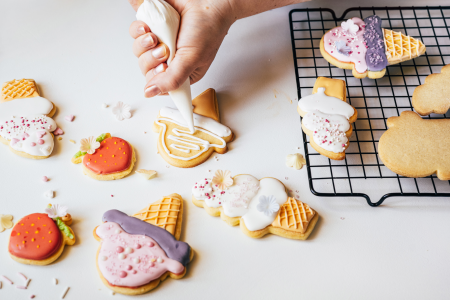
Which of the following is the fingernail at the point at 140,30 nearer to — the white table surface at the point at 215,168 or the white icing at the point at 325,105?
the white table surface at the point at 215,168

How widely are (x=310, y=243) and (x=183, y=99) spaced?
669 mm

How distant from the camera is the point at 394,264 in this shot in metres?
1.20

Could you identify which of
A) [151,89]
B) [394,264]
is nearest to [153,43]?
[151,89]

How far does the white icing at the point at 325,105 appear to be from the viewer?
53.4 inches

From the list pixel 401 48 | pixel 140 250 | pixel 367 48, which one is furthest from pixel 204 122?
pixel 401 48

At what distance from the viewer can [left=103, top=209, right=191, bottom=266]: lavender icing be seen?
1.15 metres

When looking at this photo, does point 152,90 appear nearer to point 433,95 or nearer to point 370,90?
point 370,90

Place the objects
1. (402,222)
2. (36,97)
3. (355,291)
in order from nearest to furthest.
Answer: (355,291) → (402,222) → (36,97)

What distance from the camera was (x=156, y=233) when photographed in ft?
3.85

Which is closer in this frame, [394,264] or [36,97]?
[394,264]

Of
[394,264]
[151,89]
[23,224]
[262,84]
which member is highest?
[151,89]

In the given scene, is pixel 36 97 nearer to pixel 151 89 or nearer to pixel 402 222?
pixel 151 89

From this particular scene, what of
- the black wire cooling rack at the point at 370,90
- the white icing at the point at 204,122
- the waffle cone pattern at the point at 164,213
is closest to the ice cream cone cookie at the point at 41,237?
the waffle cone pattern at the point at 164,213

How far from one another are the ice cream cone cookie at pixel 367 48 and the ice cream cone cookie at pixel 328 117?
0.12 meters
